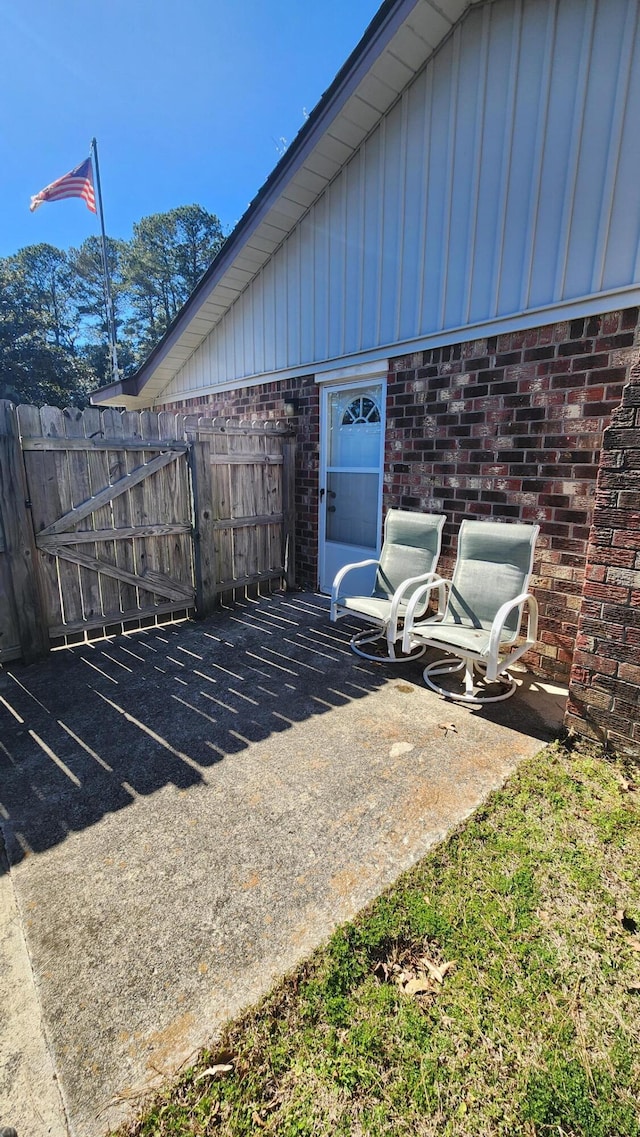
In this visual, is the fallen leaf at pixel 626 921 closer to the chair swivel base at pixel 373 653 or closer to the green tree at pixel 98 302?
the chair swivel base at pixel 373 653

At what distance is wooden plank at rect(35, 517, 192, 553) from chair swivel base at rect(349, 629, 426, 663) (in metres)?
2.15

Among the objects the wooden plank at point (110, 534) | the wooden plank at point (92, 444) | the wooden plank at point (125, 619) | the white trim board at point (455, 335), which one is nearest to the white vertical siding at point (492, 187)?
the white trim board at point (455, 335)

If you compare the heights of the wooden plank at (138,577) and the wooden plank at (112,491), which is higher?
the wooden plank at (112,491)

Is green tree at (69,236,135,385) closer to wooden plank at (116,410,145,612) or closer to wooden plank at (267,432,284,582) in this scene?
wooden plank at (267,432,284,582)

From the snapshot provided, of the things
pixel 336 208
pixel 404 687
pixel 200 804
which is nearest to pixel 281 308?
pixel 336 208

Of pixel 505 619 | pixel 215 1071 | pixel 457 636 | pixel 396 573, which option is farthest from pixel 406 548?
pixel 215 1071

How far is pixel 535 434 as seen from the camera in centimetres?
372

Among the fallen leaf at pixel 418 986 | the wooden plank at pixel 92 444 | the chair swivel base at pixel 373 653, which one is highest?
the wooden plank at pixel 92 444

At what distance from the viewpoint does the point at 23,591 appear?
3.93 m

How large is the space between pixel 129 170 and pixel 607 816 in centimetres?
2847

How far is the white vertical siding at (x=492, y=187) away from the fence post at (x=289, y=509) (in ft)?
3.99

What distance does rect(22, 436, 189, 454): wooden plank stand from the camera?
3.91 metres

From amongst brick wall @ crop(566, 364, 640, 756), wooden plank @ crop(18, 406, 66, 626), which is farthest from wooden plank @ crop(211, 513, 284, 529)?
brick wall @ crop(566, 364, 640, 756)

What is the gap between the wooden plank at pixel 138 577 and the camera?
4.23 meters
